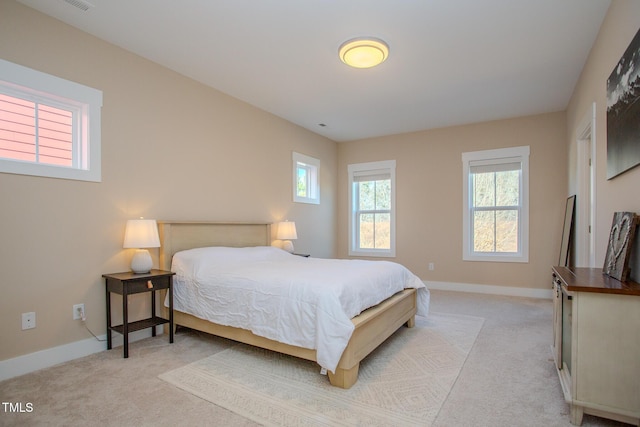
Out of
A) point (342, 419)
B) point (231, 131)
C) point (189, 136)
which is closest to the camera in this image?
point (342, 419)

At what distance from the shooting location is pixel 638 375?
5.25 ft

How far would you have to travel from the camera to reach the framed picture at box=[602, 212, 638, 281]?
Answer: 1859mm

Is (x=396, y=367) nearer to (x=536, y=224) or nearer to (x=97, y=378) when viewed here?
(x=97, y=378)

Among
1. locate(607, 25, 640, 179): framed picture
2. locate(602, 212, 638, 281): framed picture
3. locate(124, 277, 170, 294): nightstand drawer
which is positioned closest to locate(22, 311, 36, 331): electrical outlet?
A: locate(124, 277, 170, 294): nightstand drawer

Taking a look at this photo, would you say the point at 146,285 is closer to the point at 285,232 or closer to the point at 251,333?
the point at 251,333

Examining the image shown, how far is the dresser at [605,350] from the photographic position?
1.63 meters

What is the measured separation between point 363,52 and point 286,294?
2147 millimetres

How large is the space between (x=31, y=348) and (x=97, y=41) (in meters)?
2.54

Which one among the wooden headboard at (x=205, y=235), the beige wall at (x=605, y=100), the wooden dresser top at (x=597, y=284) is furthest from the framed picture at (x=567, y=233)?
the wooden headboard at (x=205, y=235)

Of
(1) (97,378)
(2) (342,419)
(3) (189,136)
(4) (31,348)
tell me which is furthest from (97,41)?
(2) (342,419)

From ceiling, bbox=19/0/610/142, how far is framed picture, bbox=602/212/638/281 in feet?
5.29

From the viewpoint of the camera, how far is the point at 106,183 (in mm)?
2971

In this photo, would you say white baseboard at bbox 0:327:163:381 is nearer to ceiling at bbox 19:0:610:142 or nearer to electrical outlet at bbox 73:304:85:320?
electrical outlet at bbox 73:304:85:320

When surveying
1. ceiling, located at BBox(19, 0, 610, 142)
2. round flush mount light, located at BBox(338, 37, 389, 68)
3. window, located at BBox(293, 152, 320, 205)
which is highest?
ceiling, located at BBox(19, 0, 610, 142)
